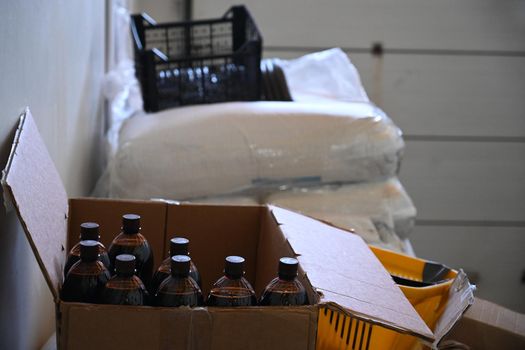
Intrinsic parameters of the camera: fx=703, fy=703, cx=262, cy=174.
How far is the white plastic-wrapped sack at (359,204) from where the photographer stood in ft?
6.36

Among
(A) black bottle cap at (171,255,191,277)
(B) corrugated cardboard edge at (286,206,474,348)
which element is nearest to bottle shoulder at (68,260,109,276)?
(A) black bottle cap at (171,255,191,277)

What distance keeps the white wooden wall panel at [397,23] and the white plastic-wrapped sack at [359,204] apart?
166 centimetres

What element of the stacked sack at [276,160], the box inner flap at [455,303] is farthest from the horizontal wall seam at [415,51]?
the box inner flap at [455,303]

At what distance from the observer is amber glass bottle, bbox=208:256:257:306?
0.98 meters

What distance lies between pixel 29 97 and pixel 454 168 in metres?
2.90

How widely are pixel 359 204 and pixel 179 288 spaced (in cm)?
109

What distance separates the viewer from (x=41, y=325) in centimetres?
140

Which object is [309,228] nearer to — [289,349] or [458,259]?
[289,349]

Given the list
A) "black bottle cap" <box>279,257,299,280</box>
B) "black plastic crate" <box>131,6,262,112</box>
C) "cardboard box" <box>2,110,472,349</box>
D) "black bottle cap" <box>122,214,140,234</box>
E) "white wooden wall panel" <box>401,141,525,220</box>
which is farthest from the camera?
"white wooden wall panel" <box>401,141,525,220</box>

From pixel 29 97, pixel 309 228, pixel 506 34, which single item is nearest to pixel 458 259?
pixel 506 34

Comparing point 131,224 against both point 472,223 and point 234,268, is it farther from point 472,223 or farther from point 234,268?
point 472,223

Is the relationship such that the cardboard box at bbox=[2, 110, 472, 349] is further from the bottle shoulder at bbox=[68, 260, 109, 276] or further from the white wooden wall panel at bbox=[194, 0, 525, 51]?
the white wooden wall panel at bbox=[194, 0, 525, 51]

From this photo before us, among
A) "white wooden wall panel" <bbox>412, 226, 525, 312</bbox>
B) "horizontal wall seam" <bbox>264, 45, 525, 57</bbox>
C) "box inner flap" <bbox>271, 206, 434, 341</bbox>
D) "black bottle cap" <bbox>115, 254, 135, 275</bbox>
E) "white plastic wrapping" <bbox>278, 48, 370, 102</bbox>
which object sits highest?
"horizontal wall seam" <bbox>264, 45, 525, 57</bbox>

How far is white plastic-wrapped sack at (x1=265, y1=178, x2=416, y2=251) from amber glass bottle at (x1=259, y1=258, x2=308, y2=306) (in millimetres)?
921
